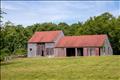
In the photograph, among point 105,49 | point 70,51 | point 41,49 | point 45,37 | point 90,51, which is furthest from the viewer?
point 45,37

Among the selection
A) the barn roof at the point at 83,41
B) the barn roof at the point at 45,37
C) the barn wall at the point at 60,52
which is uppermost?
the barn roof at the point at 45,37

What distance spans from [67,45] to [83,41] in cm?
361

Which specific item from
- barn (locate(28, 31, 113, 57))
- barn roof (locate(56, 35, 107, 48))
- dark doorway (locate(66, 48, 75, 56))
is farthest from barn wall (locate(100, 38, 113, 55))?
dark doorway (locate(66, 48, 75, 56))

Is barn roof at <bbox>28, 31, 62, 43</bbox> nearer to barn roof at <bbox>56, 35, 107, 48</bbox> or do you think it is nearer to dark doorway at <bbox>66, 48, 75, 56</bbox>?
barn roof at <bbox>56, 35, 107, 48</bbox>

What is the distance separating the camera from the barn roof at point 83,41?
230 feet

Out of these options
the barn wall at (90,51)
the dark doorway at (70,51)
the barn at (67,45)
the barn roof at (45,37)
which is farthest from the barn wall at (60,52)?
the barn wall at (90,51)

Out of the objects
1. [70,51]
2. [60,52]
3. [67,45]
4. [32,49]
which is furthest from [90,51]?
[32,49]

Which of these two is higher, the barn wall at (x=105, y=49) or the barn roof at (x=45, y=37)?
the barn roof at (x=45, y=37)

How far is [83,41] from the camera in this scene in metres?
71.9

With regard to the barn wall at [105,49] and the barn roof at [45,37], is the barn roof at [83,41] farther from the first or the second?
the barn roof at [45,37]

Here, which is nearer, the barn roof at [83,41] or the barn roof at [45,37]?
the barn roof at [83,41]

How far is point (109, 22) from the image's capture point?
84.2 metres

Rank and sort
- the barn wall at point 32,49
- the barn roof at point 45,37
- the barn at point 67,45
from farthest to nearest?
the barn wall at point 32,49, the barn roof at point 45,37, the barn at point 67,45

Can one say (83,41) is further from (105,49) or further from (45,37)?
(45,37)
